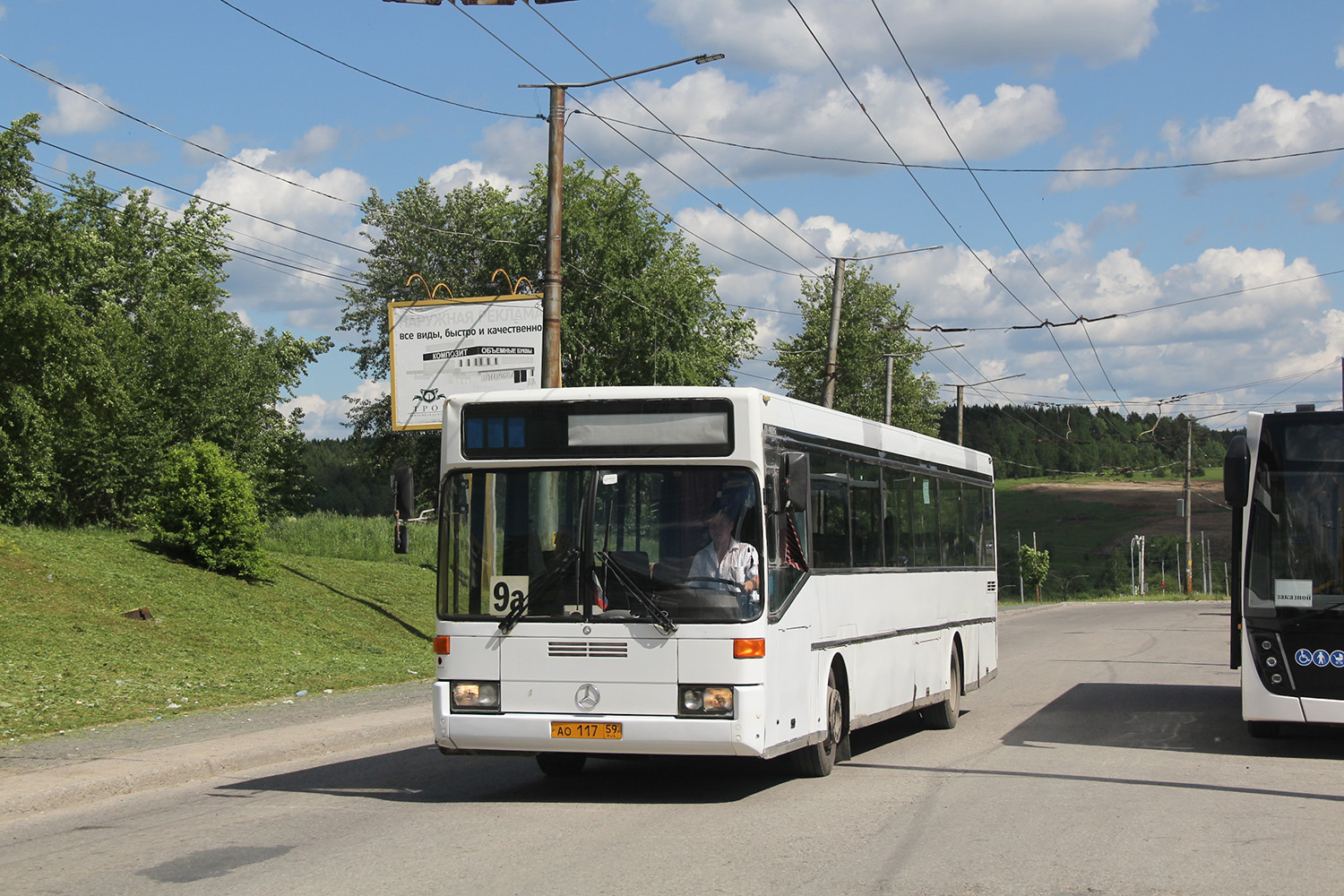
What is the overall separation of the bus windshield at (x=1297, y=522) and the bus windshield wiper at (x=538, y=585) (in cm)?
670

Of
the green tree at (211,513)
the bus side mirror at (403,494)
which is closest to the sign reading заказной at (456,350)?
the green tree at (211,513)

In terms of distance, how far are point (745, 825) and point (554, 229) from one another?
1283 centimetres

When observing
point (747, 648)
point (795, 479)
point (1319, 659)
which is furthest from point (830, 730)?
point (1319, 659)

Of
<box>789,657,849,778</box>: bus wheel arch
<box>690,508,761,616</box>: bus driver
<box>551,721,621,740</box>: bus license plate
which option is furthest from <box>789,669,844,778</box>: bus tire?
<box>551,721,621,740</box>: bus license plate

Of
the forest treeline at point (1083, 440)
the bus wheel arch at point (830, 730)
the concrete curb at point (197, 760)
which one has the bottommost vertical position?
the concrete curb at point (197, 760)

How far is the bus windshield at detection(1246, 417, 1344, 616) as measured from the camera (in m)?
12.2

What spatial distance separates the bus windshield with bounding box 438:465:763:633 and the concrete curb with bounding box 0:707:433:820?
2.96m

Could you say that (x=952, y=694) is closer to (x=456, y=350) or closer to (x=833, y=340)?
(x=456, y=350)

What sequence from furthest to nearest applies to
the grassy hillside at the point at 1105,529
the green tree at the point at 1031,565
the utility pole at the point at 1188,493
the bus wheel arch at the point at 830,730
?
the grassy hillside at the point at 1105,529, the green tree at the point at 1031,565, the utility pole at the point at 1188,493, the bus wheel arch at the point at 830,730

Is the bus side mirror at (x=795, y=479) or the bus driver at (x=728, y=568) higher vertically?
the bus side mirror at (x=795, y=479)

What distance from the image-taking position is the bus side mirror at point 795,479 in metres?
9.50

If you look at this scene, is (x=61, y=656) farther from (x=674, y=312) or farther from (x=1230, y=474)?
(x=674, y=312)

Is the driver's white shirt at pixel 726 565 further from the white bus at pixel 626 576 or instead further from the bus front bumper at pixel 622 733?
the bus front bumper at pixel 622 733

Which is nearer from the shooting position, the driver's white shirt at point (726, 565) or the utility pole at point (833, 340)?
the driver's white shirt at point (726, 565)
